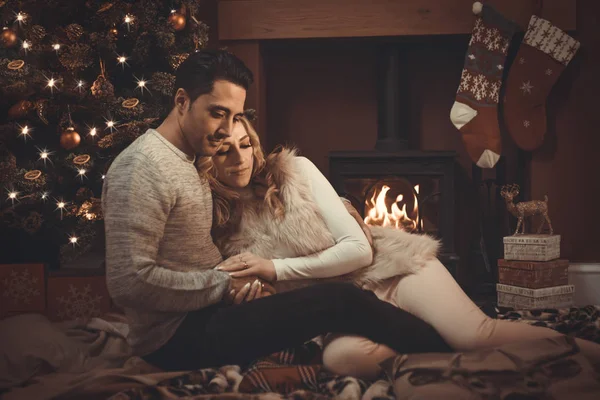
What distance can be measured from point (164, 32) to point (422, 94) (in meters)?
1.41

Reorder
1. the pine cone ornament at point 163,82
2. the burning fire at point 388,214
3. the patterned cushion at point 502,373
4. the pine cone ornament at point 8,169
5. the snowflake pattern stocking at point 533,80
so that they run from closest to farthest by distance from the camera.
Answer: the patterned cushion at point 502,373 < the pine cone ornament at point 163,82 < the pine cone ornament at point 8,169 < the burning fire at point 388,214 < the snowflake pattern stocking at point 533,80

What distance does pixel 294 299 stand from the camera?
1.25 m

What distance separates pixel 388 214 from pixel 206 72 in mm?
1077

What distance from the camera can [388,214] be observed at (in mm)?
2105

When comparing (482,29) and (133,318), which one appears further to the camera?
(482,29)

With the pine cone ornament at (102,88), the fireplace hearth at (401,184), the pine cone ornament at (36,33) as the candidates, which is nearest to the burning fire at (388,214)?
the fireplace hearth at (401,184)

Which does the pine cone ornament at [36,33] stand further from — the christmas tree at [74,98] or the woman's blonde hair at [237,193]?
the woman's blonde hair at [237,193]

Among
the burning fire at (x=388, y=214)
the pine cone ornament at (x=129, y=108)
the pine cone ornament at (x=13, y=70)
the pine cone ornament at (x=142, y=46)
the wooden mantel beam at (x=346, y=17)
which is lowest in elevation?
the burning fire at (x=388, y=214)

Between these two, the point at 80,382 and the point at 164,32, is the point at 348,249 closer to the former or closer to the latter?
the point at 80,382

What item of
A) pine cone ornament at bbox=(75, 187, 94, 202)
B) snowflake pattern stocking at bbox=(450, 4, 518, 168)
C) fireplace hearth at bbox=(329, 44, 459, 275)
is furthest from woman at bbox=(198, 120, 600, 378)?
snowflake pattern stocking at bbox=(450, 4, 518, 168)

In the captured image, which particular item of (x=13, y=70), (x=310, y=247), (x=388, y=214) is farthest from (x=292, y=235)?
(x=13, y=70)

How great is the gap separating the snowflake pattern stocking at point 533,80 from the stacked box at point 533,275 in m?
0.45

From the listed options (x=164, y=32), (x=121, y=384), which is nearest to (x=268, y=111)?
(x=164, y=32)

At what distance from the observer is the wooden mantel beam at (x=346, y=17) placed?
2.34 m
